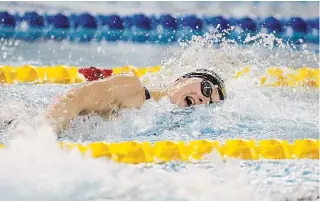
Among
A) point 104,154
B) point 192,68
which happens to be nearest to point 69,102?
point 104,154

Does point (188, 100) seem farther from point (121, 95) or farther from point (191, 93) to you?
point (121, 95)

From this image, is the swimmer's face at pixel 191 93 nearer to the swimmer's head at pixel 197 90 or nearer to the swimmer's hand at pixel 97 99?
the swimmer's head at pixel 197 90

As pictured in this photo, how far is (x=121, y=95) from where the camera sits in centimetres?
233

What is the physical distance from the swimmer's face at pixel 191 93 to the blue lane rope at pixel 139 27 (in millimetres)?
1662

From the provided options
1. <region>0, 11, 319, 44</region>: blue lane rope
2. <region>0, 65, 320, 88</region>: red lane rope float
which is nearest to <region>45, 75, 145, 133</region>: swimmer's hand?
<region>0, 65, 320, 88</region>: red lane rope float

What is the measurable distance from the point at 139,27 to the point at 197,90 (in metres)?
1.84

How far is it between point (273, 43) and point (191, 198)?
2.63 meters

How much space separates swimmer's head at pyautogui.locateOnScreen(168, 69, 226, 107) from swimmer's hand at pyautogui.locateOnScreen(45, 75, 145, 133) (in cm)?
16

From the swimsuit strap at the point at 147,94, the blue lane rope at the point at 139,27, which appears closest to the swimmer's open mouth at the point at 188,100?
the swimsuit strap at the point at 147,94

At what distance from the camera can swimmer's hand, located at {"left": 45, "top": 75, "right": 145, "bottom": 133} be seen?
2.11 meters

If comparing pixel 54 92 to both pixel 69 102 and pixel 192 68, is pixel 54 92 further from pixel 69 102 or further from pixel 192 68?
pixel 69 102

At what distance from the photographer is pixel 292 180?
200 centimetres

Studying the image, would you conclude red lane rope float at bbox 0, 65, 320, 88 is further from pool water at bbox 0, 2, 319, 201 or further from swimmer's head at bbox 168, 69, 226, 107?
swimmer's head at bbox 168, 69, 226, 107

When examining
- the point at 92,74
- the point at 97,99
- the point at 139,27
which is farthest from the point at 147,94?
the point at 139,27
